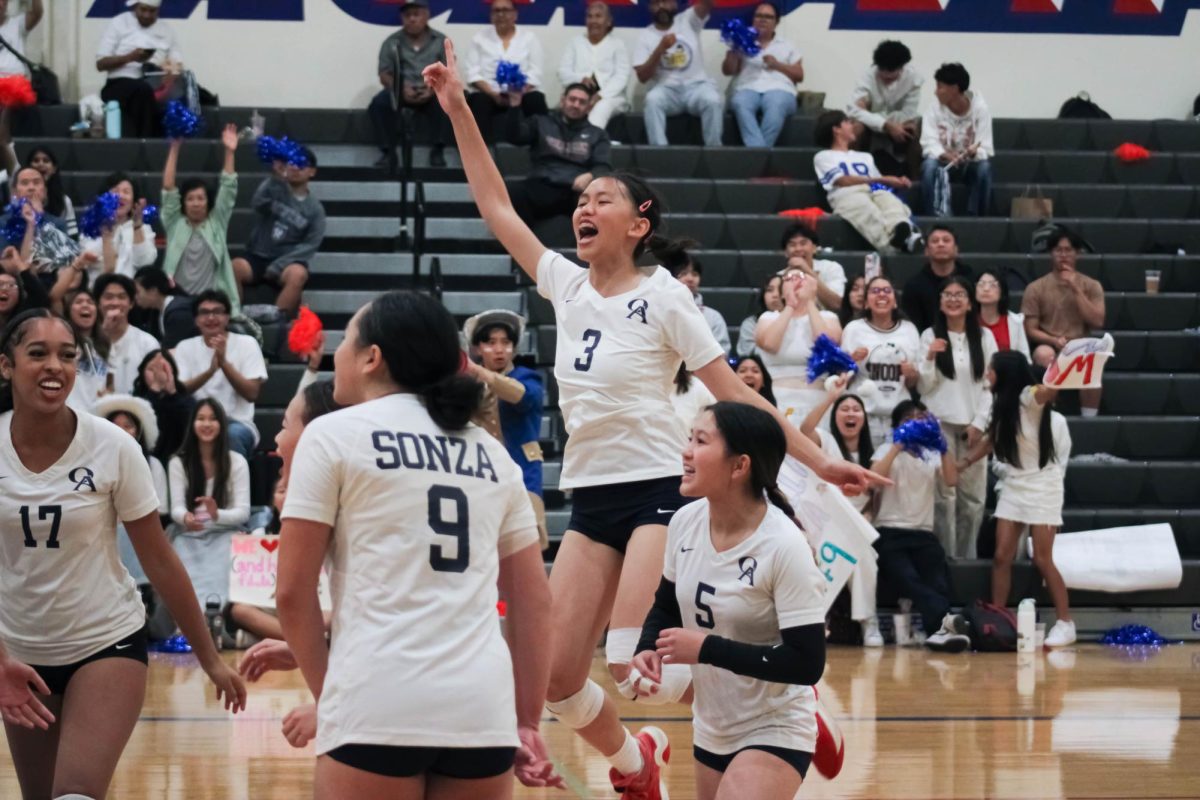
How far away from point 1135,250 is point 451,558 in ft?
37.8

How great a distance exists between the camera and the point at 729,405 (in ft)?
14.0

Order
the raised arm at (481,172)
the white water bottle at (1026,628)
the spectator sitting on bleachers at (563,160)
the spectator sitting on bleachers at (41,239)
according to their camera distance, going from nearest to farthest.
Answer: the raised arm at (481,172) < the white water bottle at (1026,628) < the spectator sitting on bleachers at (41,239) < the spectator sitting on bleachers at (563,160)

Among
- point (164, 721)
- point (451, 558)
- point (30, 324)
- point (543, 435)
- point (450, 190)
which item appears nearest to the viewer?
point (451, 558)

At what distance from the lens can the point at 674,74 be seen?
45.8 feet

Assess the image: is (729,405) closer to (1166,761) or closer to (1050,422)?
(1166,761)

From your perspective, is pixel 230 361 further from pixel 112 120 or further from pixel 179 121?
pixel 112 120

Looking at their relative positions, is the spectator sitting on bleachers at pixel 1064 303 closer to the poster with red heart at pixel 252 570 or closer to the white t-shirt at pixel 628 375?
the poster with red heart at pixel 252 570

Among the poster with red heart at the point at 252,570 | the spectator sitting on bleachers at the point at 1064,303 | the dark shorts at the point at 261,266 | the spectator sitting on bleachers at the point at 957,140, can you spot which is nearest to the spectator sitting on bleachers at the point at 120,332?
the poster with red heart at the point at 252,570

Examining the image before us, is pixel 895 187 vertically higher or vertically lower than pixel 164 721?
higher

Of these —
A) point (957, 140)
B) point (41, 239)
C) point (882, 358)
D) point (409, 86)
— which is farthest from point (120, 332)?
point (957, 140)

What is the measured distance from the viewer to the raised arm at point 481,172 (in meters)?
4.77

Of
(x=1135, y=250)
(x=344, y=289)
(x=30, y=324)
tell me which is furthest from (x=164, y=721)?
(x=1135, y=250)

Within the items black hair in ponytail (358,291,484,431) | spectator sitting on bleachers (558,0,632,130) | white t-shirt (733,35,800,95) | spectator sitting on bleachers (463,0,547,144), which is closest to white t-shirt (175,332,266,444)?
spectator sitting on bleachers (463,0,547,144)

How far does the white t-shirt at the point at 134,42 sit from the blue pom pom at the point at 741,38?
4.61 m
